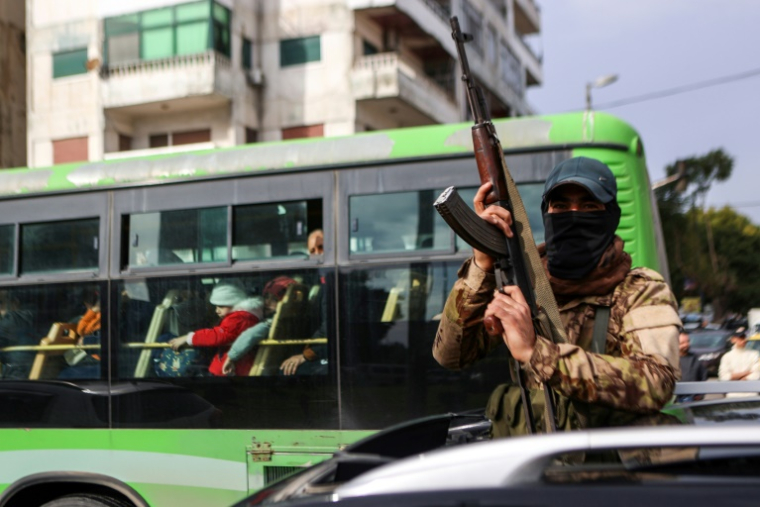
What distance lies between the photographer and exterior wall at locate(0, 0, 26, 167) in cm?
2306

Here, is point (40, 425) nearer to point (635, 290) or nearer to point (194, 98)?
point (635, 290)

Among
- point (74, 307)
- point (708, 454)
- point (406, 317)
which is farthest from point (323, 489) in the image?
point (74, 307)

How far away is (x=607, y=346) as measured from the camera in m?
2.43

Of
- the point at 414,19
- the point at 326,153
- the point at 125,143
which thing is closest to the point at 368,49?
the point at 414,19

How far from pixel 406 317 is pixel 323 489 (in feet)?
8.29

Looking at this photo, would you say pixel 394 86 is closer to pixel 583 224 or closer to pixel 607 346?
pixel 583 224

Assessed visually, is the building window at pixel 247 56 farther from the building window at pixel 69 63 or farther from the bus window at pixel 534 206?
the bus window at pixel 534 206

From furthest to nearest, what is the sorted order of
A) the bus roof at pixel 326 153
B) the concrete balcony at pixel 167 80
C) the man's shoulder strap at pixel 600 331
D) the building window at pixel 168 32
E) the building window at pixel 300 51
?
1. the building window at pixel 300 51
2. the building window at pixel 168 32
3. the concrete balcony at pixel 167 80
4. the bus roof at pixel 326 153
5. the man's shoulder strap at pixel 600 331

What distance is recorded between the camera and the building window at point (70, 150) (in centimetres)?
2184

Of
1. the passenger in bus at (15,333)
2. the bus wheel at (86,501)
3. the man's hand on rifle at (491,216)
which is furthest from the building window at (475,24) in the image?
the man's hand on rifle at (491,216)

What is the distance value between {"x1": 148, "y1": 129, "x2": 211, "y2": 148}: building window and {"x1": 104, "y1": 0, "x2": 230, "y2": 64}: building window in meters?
2.19

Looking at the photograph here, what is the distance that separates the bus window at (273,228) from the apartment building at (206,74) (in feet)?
55.2

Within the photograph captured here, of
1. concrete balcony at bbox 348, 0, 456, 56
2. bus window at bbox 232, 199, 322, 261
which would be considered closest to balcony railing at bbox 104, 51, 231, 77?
concrete balcony at bbox 348, 0, 456, 56

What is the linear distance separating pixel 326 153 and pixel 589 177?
2.31 m
